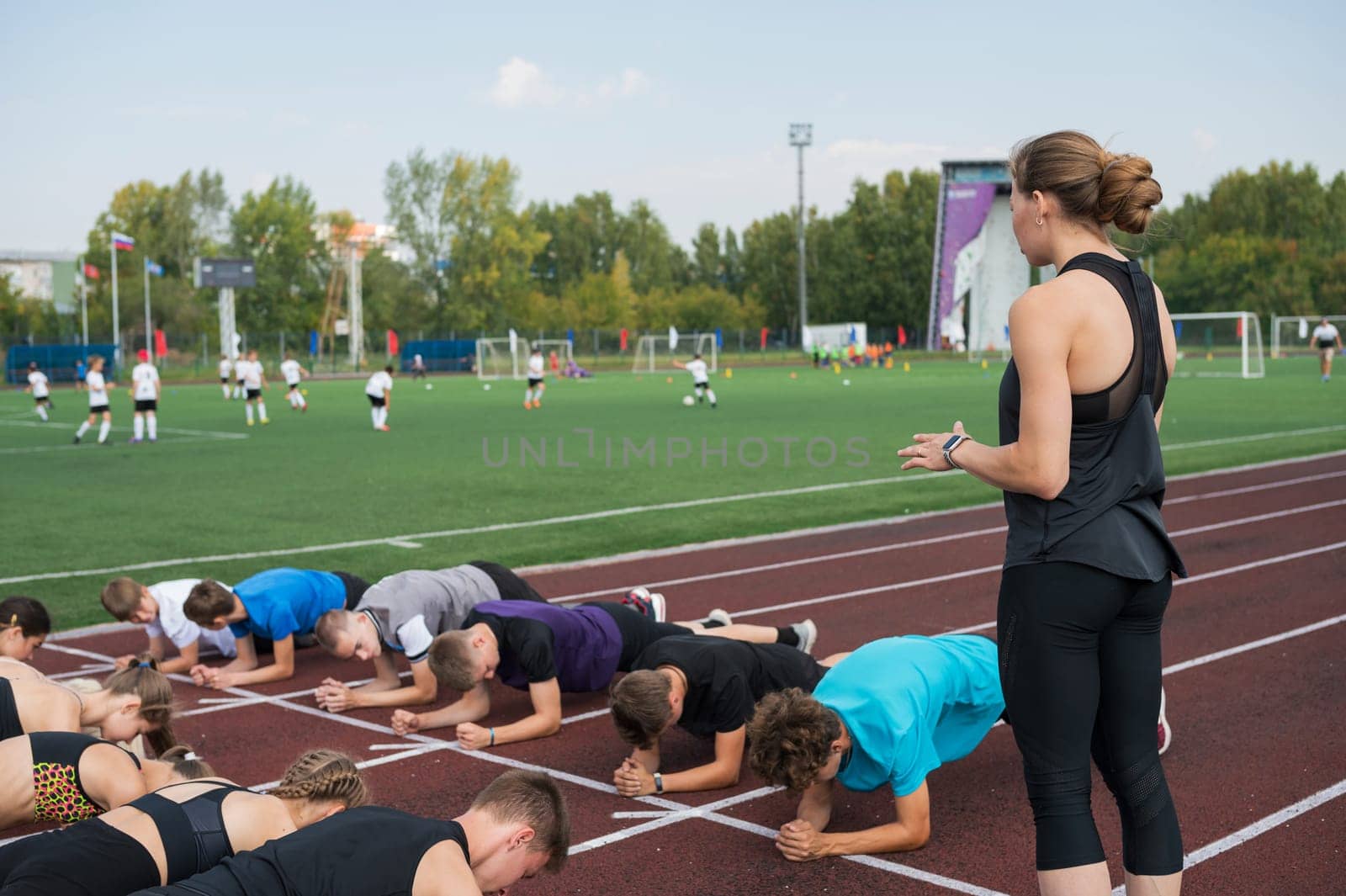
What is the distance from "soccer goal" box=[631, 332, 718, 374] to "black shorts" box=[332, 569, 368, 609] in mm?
58986

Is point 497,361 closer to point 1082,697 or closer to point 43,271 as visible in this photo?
point 1082,697

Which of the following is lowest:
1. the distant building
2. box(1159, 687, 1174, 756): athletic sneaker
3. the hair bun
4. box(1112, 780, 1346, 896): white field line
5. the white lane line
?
the white lane line

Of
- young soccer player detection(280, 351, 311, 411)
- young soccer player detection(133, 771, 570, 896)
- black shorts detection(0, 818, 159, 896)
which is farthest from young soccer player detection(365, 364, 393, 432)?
young soccer player detection(133, 771, 570, 896)

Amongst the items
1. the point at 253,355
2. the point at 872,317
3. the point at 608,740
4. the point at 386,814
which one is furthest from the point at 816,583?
the point at 872,317

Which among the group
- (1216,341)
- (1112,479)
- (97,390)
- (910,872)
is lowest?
(910,872)

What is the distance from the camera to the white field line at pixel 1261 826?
439 cm

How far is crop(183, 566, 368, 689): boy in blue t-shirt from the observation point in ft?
22.2

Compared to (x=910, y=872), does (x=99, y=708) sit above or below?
above

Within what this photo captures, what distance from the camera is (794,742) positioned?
13.4 ft

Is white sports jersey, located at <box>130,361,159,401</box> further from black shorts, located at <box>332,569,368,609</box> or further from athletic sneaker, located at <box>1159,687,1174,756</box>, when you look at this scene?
athletic sneaker, located at <box>1159,687,1174,756</box>

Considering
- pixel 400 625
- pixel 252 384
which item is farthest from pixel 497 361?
pixel 400 625

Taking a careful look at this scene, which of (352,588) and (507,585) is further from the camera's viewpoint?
(352,588)

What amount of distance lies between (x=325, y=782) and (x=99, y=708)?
5.84 feet

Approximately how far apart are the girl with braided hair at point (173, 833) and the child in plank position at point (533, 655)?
5.66 feet
